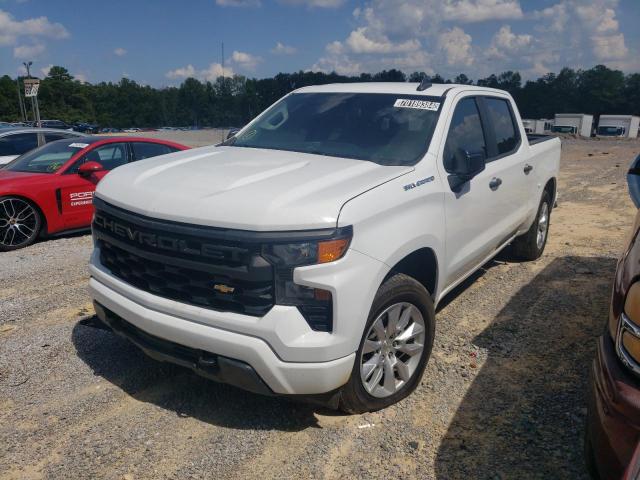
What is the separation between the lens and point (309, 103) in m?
4.52

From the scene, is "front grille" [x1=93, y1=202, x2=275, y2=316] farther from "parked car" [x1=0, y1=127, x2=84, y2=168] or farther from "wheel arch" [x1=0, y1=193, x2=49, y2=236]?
"parked car" [x1=0, y1=127, x2=84, y2=168]

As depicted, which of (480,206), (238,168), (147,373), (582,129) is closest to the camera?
(238,168)

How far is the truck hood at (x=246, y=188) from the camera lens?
2.60 metres

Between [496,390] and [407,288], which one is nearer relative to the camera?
[407,288]

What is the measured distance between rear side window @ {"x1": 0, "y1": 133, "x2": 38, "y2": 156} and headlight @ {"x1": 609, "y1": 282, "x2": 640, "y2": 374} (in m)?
9.99

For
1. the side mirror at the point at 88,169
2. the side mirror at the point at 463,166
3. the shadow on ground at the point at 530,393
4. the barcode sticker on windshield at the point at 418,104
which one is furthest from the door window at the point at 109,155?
the shadow on ground at the point at 530,393

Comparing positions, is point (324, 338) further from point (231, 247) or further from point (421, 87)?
point (421, 87)

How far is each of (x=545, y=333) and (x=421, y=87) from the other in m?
2.27

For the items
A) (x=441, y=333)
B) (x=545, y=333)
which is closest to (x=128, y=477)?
(x=441, y=333)

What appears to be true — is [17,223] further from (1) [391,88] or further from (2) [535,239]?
(2) [535,239]

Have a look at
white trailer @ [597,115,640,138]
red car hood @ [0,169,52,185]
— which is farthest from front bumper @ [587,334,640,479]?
white trailer @ [597,115,640,138]

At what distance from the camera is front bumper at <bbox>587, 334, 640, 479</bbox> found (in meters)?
1.83

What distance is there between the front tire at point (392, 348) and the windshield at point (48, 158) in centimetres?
580

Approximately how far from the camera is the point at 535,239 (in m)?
6.07
